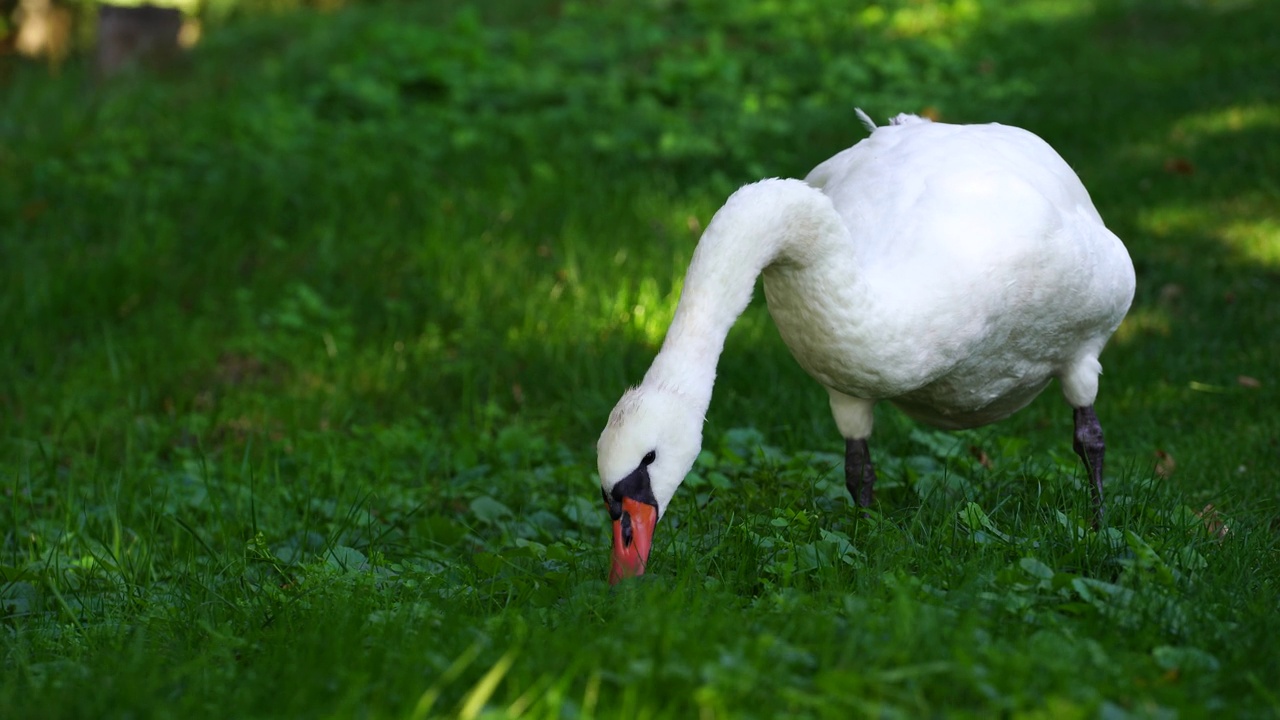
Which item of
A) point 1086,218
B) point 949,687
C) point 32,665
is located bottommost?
point 32,665

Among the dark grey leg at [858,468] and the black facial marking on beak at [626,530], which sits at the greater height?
the black facial marking on beak at [626,530]

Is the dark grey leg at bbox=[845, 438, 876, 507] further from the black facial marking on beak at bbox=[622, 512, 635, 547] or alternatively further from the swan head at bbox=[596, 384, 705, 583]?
the black facial marking on beak at bbox=[622, 512, 635, 547]

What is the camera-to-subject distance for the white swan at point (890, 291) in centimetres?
350

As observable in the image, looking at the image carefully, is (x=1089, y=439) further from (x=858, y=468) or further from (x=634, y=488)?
(x=634, y=488)

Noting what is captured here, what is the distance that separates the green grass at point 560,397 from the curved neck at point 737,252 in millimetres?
564

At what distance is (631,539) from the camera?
3.49 m

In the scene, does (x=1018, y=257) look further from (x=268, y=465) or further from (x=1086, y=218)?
(x=268, y=465)

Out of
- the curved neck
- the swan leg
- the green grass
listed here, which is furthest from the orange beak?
the swan leg

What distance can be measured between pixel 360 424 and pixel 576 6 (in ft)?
21.9

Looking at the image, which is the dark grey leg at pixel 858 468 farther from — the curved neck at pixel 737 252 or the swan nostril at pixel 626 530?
the swan nostril at pixel 626 530

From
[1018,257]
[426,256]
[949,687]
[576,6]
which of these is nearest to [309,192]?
[426,256]

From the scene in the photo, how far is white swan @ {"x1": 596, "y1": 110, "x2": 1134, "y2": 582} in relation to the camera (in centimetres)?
350

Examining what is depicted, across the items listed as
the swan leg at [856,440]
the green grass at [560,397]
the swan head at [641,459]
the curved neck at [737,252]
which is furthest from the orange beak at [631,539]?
the swan leg at [856,440]

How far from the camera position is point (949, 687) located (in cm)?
257
